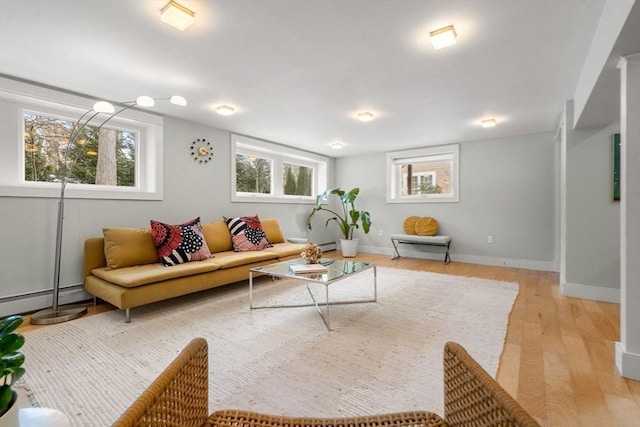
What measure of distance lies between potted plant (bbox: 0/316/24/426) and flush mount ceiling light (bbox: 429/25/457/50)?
8.13 ft

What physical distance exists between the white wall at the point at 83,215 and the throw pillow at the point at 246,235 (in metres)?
0.48

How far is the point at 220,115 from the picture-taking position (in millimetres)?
3871

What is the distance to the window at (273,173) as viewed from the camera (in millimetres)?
4973

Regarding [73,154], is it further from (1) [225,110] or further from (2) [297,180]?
(2) [297,180]

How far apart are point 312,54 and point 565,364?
2.78m

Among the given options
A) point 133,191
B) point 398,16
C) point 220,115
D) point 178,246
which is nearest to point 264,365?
point 178,246

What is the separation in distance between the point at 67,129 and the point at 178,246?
A: 1.74 m

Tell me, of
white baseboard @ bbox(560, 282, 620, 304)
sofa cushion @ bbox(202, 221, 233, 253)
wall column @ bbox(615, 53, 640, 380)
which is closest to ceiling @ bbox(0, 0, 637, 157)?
wall column @ bbox(615, 53, 640, 380)

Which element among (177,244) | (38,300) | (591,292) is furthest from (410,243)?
(38,300)

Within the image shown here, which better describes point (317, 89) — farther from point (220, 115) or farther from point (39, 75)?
point (39, 75)

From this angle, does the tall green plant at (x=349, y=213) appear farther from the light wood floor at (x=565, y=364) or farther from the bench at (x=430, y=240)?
the light wood floor at (x=565, y=364)

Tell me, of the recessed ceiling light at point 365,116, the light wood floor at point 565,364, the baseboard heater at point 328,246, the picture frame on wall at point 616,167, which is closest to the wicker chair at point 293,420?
the light wood floor at point 565,364

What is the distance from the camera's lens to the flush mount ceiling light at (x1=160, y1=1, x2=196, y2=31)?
1771 mm

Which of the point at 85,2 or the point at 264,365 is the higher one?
the point at 85,2
